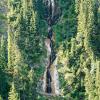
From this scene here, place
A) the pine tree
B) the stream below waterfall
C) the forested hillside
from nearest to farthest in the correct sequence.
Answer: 1. the pine tree
2. the forested hillside
3. the stream below waterfall

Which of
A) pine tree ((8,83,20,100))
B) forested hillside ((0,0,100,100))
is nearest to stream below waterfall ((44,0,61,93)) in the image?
forested hillside ((0,0,100,100))

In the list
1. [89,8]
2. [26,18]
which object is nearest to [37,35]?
[26,18]

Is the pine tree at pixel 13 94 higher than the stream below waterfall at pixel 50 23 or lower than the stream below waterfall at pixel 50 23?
lower

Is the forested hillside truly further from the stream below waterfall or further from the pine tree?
the pine tree

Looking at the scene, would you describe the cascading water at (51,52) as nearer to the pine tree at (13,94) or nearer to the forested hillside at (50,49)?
the forested hillside at (50,49)

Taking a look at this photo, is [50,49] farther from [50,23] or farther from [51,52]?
[50,23]

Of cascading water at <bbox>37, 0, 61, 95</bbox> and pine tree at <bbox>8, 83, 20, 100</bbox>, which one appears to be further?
cascading water at <bbox>37, 0, 61, 95</bbox>

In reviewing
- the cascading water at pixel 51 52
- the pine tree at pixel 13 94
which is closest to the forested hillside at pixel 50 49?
the cascading water at pixel 51 52

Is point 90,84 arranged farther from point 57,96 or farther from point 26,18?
point 26,18
